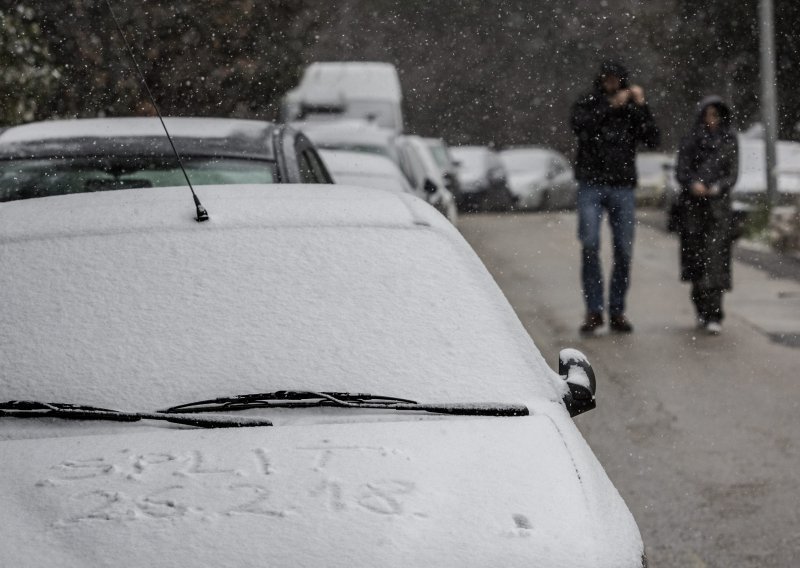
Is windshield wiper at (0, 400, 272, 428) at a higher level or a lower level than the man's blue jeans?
higher

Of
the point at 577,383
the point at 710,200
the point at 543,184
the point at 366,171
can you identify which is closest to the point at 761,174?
the point at 543,184

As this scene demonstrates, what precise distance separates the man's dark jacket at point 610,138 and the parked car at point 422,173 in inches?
145

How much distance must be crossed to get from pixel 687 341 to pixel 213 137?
16.4 feet

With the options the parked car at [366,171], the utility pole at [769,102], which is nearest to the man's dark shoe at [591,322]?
the parked car at [366,171]

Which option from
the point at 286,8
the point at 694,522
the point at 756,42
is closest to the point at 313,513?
the point at 694,522

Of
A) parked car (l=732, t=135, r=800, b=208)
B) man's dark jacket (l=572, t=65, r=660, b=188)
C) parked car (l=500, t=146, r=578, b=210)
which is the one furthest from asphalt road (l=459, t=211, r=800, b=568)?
parked car (l=500, t=146, r=578, b=210)

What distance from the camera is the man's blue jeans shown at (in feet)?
35.3

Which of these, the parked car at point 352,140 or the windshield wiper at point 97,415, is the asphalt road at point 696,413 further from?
the windshield wiper at point 97,415

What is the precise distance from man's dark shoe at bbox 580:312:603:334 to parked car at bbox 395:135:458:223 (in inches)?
153

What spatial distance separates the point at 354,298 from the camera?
13.0 feet

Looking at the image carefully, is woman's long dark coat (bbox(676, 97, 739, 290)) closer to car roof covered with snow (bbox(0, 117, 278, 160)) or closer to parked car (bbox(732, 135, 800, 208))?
car roof covered with snow (bbox(0, 117, 278, 160))

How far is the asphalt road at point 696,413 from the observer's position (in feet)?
18.9

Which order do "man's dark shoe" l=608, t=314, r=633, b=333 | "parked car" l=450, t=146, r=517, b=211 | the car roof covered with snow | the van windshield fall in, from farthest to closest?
"parked car" l=450, t=146, r=517, b=211 < the van windshield < "man's dark shoe" l=608, t=314, r=633, b=333 < the car roof covered with snow

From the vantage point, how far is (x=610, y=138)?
1073 cm
